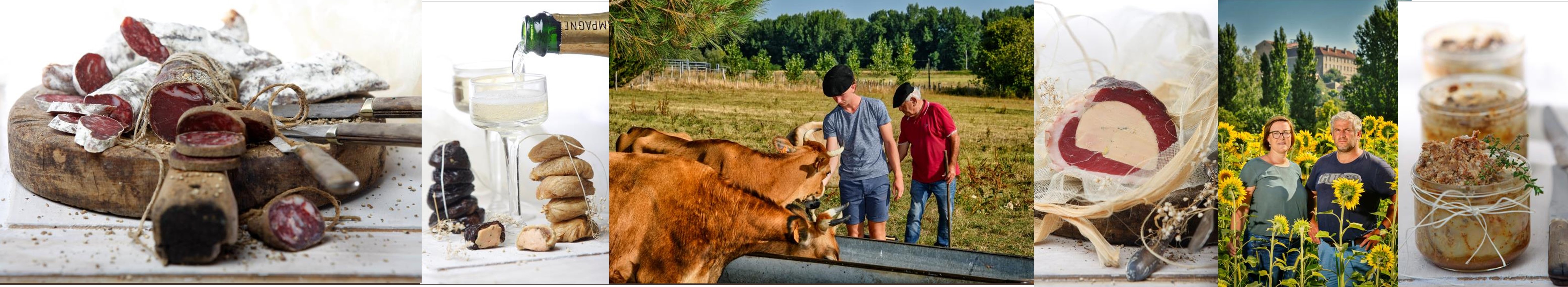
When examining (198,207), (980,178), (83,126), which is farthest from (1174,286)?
(83,126)

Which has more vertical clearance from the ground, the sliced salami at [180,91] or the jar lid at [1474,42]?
the jar lid at [1474,42]

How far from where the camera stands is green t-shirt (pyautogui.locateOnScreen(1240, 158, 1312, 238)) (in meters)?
5.23

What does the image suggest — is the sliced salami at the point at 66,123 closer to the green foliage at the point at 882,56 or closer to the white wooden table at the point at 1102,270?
the green foliage at the point at 882,56

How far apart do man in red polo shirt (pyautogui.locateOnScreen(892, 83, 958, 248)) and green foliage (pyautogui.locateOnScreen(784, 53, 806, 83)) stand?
516mm

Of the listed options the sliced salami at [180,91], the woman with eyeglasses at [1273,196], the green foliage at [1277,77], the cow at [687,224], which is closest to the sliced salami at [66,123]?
the sliced salami at [180,91]

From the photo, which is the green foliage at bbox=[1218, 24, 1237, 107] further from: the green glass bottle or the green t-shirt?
the green glass bottle

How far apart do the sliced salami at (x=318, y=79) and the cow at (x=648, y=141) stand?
1.32m

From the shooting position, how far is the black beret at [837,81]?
210 inches

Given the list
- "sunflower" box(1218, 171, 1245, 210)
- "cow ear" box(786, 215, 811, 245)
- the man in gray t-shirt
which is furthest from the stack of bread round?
"sunflower" box(1218, 171, 1245, 210)

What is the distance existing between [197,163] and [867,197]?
3.24 m

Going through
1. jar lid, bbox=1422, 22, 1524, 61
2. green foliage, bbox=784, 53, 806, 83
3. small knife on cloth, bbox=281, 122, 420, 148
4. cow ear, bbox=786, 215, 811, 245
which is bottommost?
cow ear, bbox=786, 215, 811, 245

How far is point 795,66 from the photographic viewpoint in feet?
17.7

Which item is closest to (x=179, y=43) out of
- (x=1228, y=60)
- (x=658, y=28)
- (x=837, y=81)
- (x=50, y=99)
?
(x=50, y=99)

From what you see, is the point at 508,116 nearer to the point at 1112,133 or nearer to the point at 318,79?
the point at 318,79
